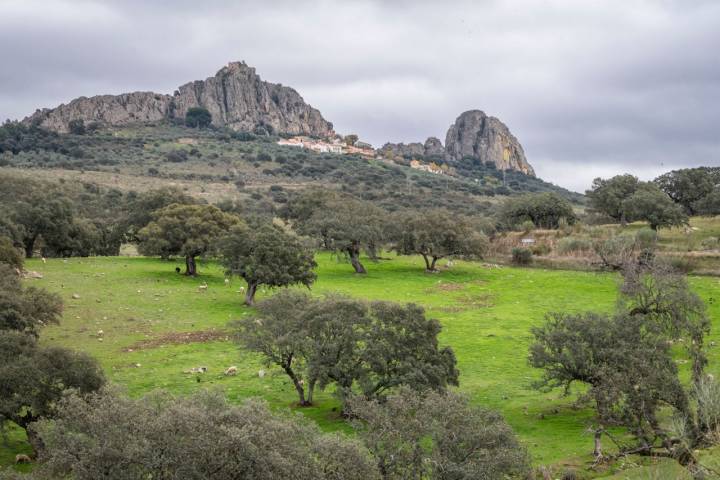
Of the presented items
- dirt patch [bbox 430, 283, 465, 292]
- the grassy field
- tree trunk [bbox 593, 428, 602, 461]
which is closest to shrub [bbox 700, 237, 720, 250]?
the grassy field

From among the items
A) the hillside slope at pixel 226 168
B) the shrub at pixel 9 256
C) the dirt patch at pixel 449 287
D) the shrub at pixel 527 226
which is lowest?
the dirt patch at pixel 449 287

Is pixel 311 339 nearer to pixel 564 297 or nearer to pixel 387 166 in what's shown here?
pixel 564 297

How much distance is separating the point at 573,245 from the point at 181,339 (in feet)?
149

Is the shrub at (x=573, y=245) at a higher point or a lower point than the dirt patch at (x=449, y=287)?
higher

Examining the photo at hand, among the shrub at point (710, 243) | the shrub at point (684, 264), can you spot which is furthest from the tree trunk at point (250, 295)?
the shrub at point (710, 243)

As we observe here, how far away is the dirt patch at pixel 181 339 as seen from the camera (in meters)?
30.3

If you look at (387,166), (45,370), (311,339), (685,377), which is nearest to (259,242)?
(311,339)

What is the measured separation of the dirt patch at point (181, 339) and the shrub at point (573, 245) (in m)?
42.4

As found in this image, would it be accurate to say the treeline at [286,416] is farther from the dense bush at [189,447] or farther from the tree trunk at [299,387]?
the tree trunk at [299,387]

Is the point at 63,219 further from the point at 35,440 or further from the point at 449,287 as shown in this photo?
the point at 35,440

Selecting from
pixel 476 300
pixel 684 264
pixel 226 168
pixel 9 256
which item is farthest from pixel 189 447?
pixel 226 168

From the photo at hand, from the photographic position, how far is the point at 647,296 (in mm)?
27844

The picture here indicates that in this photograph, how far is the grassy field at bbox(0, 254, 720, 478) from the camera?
23.1 m

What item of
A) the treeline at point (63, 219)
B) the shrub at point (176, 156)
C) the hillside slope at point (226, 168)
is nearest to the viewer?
the treeline at point (63, 219)
